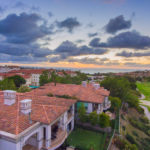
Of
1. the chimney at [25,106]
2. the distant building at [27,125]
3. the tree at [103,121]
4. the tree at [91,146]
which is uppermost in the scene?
the chimney at [25,106]

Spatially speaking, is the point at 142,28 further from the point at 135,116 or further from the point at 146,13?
the point at 135,116

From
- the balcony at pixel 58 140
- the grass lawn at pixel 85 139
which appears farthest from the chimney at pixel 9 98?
the grass lawn at pixel 85 139

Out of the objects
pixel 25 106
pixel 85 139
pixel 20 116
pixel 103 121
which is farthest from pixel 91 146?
pixel 25 106

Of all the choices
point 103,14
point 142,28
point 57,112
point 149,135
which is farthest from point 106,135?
point 142,28

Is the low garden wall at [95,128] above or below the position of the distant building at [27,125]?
below

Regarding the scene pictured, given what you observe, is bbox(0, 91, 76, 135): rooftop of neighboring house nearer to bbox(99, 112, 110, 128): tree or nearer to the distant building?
the distant building

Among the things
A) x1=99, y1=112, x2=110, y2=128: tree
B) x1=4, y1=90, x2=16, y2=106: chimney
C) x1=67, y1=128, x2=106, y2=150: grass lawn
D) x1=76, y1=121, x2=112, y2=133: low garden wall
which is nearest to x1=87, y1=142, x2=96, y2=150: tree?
x1=67, y1=128, x2=106, y2=150: grass lawn

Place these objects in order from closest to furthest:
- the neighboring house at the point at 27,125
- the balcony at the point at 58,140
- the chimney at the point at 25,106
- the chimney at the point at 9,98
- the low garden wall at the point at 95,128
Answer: the neighboring house at the point at 27,125
the chimney at the point at 25,106
the balcony at the point at 58,140
the chimney at the point at 9,98
the low garden wall at the point at 95,128

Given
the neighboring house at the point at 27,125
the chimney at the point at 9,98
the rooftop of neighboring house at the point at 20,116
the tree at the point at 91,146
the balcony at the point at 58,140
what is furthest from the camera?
the tree at the point at 91,146

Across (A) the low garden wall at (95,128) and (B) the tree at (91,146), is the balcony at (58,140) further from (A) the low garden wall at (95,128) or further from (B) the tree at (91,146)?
(A) the low garden wall at (95,128)
